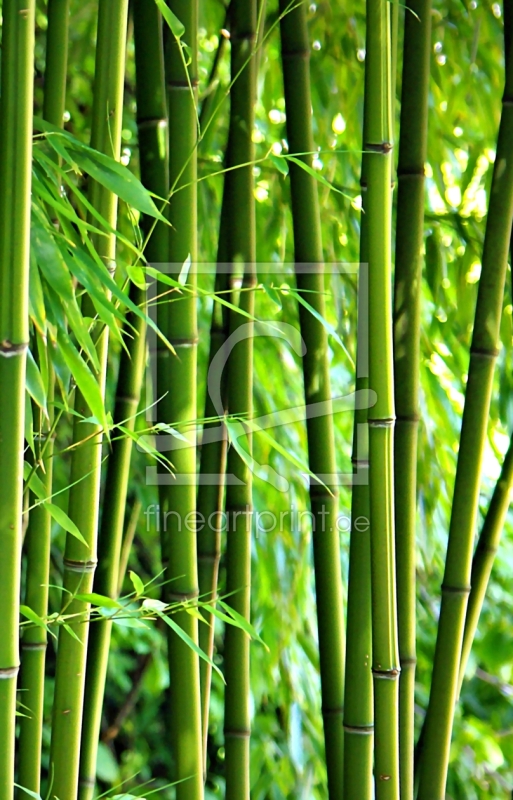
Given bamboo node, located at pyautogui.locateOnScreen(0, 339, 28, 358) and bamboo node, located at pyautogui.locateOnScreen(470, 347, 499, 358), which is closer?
bamboo node, located at pyautogui.locateOnScreen(0, 339, 28, 358)

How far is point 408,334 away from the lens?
887 mm

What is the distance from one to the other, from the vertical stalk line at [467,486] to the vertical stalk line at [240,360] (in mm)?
204

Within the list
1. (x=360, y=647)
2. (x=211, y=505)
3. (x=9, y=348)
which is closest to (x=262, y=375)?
(x=211, y=505)

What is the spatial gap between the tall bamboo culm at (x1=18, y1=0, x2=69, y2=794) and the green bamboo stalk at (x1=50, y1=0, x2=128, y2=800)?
0.13ft

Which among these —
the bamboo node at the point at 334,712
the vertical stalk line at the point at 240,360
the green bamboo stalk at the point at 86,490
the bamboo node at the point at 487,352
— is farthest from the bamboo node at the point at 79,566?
the bamboo node at the point at 487,352

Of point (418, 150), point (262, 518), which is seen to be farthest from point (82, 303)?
point (262, 518)

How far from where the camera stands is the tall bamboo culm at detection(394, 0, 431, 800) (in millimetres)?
871

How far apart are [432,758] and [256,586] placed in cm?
61

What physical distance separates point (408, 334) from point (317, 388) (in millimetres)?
113

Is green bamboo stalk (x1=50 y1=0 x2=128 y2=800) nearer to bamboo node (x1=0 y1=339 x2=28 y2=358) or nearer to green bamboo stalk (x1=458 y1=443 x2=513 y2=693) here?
bamboo node (x1=0 y1=339 x2=28 y2=358)

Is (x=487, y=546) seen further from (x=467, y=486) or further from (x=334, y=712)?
(x=334, y=712)

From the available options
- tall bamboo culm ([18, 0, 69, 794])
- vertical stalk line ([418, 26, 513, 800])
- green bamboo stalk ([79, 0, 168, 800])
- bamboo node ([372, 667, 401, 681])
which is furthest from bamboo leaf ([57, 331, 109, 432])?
vertical stalk line ([418, 26, 513, 800])

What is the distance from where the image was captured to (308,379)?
93cm

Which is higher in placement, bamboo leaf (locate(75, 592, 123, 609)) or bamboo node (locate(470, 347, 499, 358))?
bamboo node (locate(470, 347, 499, 358))
